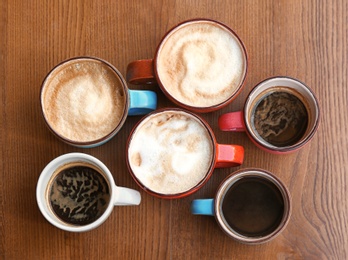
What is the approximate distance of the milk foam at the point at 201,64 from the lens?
105 centimetres

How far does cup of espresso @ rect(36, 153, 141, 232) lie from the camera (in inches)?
40.0

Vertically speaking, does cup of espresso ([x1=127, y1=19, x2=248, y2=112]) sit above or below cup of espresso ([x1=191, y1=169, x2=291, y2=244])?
above

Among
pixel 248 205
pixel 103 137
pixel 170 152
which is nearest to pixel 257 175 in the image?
pixel 248 205

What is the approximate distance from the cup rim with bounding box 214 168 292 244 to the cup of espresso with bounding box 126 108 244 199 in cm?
3

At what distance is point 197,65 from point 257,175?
234mm

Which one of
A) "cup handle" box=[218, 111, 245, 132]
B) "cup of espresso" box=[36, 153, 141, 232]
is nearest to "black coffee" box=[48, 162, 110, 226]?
"cup of espresso" box=[36, 153, 141, 232]

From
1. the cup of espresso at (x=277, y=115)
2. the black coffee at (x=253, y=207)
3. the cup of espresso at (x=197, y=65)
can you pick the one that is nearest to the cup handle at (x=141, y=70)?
the cup of espresso at (x=197, y=65)

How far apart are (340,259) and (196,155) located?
339 mm

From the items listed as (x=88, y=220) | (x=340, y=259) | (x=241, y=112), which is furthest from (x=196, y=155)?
(x=340, y=259)

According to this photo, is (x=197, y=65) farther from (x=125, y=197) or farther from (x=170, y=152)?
(x=125, y=197)

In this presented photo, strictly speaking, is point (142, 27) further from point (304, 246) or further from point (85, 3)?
point (304, 246)

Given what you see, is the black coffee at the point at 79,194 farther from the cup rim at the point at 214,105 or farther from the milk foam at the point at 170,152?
the cup rim at the point at 214,105

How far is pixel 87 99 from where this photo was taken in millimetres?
1053

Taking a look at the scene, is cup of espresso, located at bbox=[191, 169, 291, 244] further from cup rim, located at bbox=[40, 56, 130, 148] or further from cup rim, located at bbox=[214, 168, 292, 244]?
cup rim, located at bbox=[40, 56, 130, 148]
